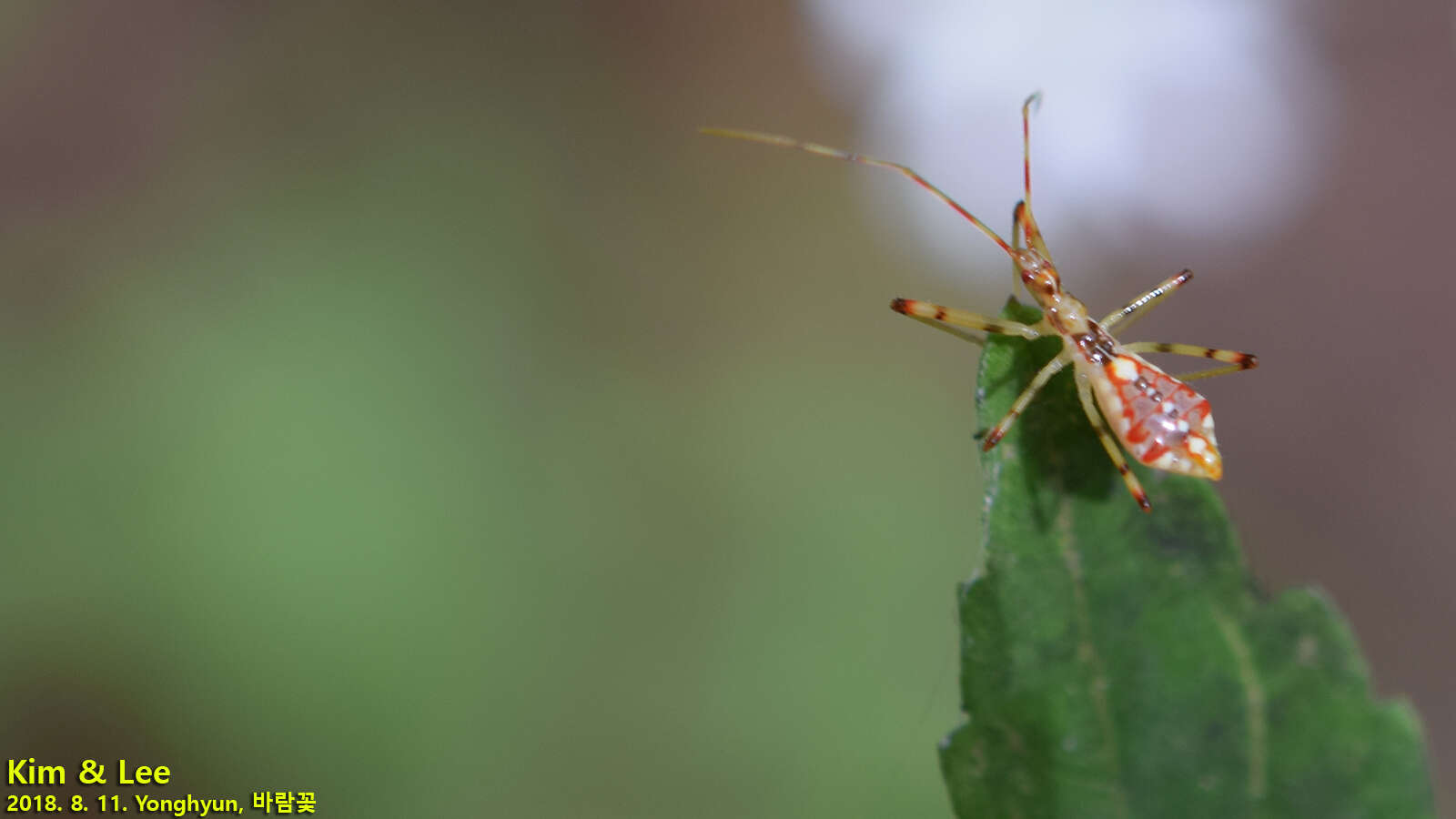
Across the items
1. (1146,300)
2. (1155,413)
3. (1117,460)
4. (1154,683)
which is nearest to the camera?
(1154,683)

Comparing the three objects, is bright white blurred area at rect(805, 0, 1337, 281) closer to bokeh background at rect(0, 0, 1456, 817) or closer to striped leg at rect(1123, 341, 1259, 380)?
bokeh background at rect(0, 0, 1456, 817)

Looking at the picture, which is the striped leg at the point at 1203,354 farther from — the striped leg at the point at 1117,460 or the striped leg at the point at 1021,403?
the striped leg at the point at 1021,403

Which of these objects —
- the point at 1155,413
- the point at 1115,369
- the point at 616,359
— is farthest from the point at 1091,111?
the point at 1155,413

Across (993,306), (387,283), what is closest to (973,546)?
(993,306)

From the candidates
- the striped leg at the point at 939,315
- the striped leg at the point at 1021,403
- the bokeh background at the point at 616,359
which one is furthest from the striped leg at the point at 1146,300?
the bokeh background at the point at 616,359

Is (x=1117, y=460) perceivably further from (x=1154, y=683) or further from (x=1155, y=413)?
(x=1155, y=413)

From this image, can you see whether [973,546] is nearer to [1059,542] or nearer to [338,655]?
[338,655]
